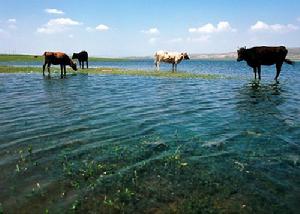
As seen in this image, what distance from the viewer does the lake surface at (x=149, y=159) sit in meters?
6.27

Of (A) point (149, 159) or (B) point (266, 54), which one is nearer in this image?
(A) point (149, 159)

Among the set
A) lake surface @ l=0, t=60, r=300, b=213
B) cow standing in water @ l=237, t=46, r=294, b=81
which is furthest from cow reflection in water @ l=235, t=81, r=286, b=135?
cow standing in water @ l=237, t=46, r=294, b=81

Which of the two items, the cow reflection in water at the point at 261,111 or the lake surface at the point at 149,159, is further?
the cow reflection in water at the point at 261,111

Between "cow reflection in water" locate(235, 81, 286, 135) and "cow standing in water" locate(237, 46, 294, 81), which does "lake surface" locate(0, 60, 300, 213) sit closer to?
"cow reflection in water" locate(235, 81, 286, 135)

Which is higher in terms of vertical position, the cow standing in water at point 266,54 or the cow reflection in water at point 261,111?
the cow standing in water at point 266,54

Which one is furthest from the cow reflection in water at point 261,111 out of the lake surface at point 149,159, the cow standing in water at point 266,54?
the cow standing in water at point 266,54

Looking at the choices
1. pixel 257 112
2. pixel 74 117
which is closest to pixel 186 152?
pixel 74 117

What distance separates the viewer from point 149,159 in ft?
28.1

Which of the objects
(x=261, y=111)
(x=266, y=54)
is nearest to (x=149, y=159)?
(x=261, y=111)

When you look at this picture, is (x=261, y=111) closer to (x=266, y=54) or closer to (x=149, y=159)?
(x=149, y=159)

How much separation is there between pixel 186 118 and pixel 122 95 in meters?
7.98

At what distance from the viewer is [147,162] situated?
830cm

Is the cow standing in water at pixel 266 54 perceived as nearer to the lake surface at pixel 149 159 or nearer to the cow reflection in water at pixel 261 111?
the cow reflection in water at pixel 261 111

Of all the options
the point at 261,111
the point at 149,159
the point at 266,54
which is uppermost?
the point at 266,54
